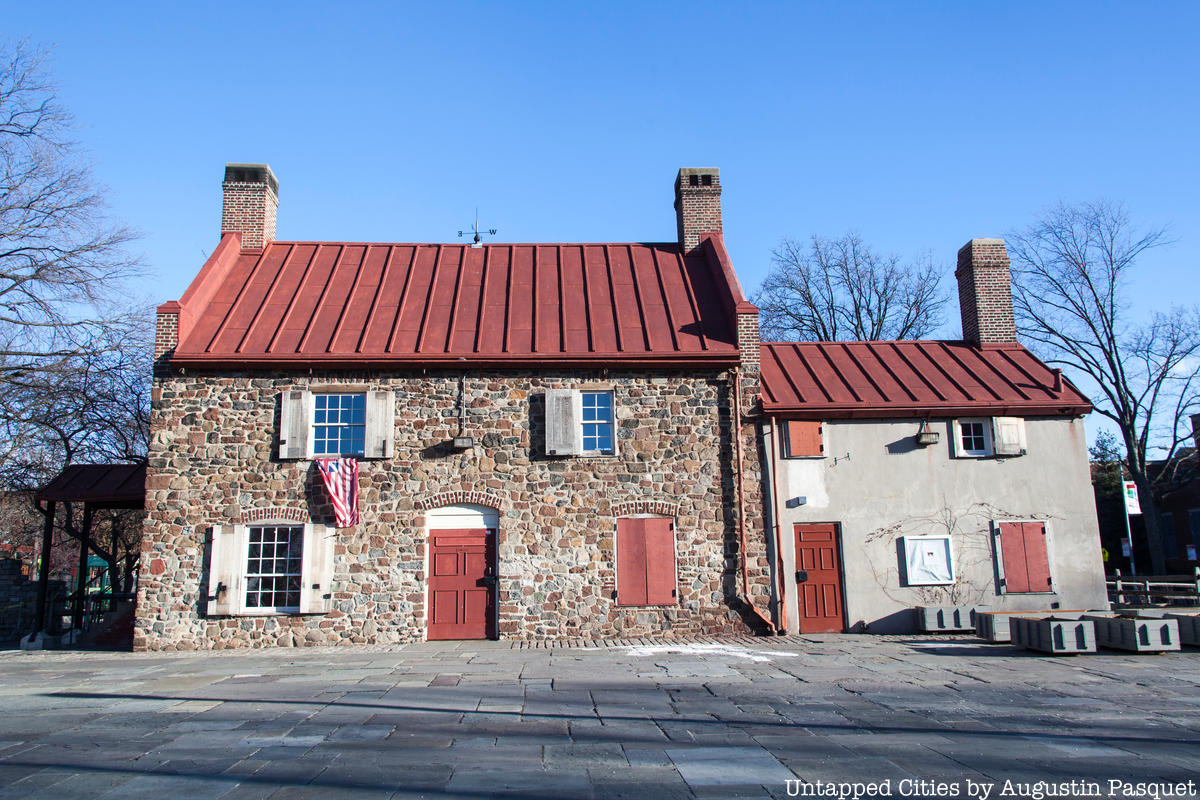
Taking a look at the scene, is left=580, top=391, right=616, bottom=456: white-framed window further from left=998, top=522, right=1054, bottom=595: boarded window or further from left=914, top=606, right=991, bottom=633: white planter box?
left=998, top=522, right=1054, bottom=595: boarded window

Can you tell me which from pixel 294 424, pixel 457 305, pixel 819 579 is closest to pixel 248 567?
pixel 294 424

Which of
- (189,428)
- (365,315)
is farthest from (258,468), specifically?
(365,315)

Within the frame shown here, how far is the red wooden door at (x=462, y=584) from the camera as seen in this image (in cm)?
1408

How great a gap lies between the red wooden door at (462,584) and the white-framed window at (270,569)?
5.99ft

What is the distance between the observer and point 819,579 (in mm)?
14789

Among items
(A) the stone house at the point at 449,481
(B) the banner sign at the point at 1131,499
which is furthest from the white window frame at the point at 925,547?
(B) the banner sign at the point at 1131,499

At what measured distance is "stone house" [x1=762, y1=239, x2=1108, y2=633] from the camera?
14797mm

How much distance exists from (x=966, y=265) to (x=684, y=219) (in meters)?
6.62

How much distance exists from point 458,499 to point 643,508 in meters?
3.31

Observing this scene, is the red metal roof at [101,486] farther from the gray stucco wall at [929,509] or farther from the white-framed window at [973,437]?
the white-framed window at [973,437]

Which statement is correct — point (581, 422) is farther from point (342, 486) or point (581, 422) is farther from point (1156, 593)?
point (1156, 593)

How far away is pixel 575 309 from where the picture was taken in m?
16.1

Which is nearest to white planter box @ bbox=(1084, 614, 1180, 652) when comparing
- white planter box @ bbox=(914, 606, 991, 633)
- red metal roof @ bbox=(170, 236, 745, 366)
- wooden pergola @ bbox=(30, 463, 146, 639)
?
white planter box @ bbox=(914, 606, 991, 633)

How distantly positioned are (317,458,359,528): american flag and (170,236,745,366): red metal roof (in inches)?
73.6
